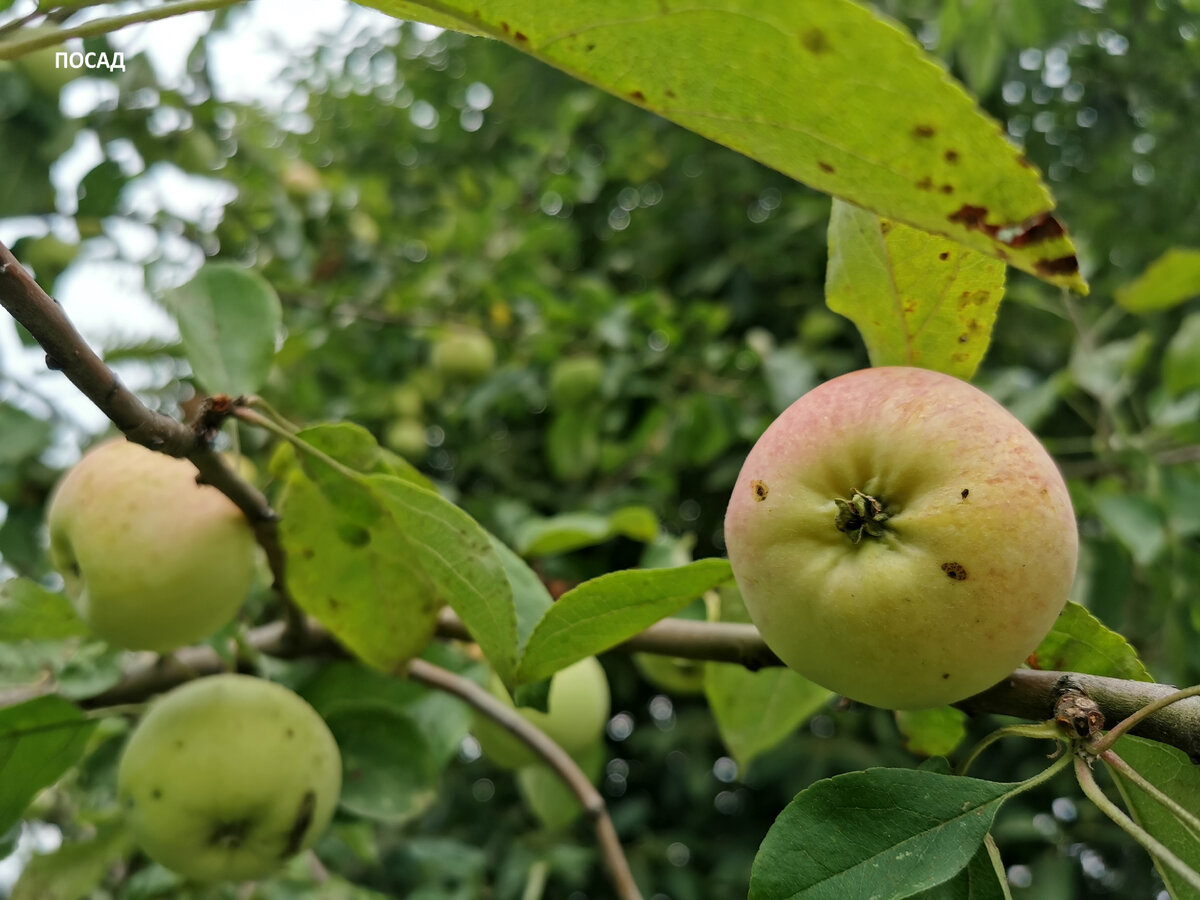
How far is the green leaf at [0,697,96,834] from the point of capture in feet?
2.50

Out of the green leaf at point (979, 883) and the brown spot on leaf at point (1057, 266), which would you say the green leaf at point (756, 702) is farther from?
the brown spot on leaf at point (1057, 266)

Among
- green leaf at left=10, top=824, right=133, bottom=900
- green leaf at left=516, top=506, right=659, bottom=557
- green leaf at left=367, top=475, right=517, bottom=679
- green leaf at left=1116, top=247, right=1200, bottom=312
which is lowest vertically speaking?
green leaf at left=10, top=824, right=133, bottom=900

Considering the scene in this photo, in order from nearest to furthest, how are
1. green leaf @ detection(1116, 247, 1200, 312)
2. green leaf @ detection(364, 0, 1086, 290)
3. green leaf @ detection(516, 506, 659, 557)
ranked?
green leaf @ detection(364, 0, 1086, 290) < green leaf @ detection(516, 506, 659, 557) < green leaf @ detection(1116, 247, 1200, 312)

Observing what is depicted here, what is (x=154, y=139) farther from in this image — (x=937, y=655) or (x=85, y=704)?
(x=937, y=655)

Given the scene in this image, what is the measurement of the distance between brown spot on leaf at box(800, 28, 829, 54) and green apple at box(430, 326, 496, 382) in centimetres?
185

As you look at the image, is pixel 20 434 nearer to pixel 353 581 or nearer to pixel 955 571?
pixel 353 581

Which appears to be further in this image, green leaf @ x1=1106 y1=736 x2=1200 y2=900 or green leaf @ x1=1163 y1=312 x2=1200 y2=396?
green leaf @ x1=1163 y1=312 x2=1200 y2=396

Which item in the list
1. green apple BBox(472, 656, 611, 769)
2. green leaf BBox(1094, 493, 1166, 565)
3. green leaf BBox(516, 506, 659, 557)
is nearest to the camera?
green leaf BBox(516, 506, 659, 557)

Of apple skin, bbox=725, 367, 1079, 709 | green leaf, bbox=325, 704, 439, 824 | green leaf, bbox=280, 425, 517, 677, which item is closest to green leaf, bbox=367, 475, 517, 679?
green leaf, bbox=280, 425, 517, 677

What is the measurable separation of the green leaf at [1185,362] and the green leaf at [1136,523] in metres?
0.27

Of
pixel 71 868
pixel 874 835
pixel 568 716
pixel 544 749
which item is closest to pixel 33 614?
pixel 71 868

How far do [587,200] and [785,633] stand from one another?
220cm

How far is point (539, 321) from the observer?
2.14 metres

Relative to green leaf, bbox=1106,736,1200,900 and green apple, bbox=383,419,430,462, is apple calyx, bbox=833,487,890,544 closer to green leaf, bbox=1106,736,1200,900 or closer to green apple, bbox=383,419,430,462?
green leaf, bbox=1106,736,1200,900
